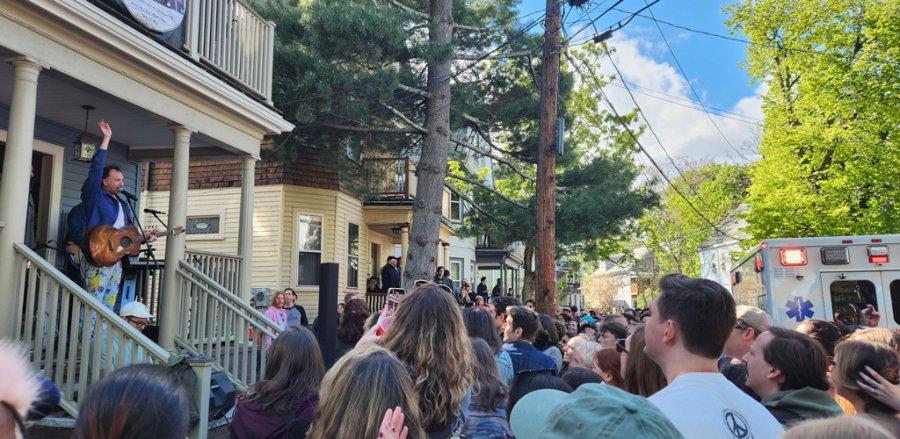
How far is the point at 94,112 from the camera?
7.84m

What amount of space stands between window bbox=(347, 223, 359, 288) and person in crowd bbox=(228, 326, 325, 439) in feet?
45.4

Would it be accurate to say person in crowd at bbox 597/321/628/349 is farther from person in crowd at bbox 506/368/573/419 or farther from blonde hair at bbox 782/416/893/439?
blonde hair at bbox 782/416/893/439

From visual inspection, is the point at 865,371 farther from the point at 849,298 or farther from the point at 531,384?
the point at 849,298

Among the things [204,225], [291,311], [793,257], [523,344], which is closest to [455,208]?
[204,225]

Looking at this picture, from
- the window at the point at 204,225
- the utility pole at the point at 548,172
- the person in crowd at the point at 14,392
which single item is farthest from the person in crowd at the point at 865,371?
the window at the point at 204,225

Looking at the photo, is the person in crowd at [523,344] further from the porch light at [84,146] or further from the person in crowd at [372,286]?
the person in crowd at [372,286]

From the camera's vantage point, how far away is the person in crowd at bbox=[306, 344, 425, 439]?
200 cm

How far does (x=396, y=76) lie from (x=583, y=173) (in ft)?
23.2

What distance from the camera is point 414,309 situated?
10.7ft

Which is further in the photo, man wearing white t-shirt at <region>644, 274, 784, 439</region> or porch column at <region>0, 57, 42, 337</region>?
porch column at <region>0, 57, 42, 337</region>

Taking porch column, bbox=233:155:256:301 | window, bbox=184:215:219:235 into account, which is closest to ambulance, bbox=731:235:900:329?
porch column, bbox=233:155:256:301

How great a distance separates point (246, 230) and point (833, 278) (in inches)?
345

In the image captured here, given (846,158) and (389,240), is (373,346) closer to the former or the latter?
(389,240)

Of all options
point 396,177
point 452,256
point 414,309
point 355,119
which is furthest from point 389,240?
point 414,309
